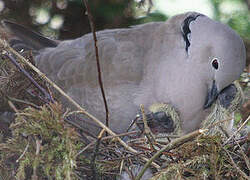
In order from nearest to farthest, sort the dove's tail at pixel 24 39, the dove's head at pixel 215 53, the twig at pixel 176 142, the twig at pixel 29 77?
1. the twig at pixel 176 142
2. the twig at pixel 29 77
3. the dove's head at pixel 215 53
4. the dove's tail at pixel 24 39

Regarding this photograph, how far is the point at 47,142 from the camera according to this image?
1.57 m

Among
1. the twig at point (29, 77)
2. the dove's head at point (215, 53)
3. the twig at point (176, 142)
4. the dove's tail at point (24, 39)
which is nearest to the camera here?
the twig at point (176, 142)

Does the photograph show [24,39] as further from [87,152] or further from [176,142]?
[176,142]

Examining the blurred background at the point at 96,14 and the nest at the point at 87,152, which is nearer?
the nest at the point at 87,152

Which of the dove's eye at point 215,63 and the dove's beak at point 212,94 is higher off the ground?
the dove's eye at point 215,63

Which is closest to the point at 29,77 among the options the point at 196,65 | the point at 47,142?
the point at 47,142

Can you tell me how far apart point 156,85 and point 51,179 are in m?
0.89

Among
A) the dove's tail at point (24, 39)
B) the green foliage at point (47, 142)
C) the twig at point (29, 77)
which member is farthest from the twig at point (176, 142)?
the dove's tail at point (24, 39)

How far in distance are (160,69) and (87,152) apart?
2.39ft

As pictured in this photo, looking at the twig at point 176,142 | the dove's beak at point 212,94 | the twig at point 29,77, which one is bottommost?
the dove's beak at point 212,94

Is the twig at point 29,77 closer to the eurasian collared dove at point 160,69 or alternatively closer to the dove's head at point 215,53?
the eurasian collared dove at point 160,69

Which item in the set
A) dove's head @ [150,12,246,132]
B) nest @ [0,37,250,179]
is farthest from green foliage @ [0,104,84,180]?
dove's head @ [150,12,246,132]

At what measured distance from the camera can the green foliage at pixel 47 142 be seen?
1489 millimetres

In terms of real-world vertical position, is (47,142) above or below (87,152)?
above
